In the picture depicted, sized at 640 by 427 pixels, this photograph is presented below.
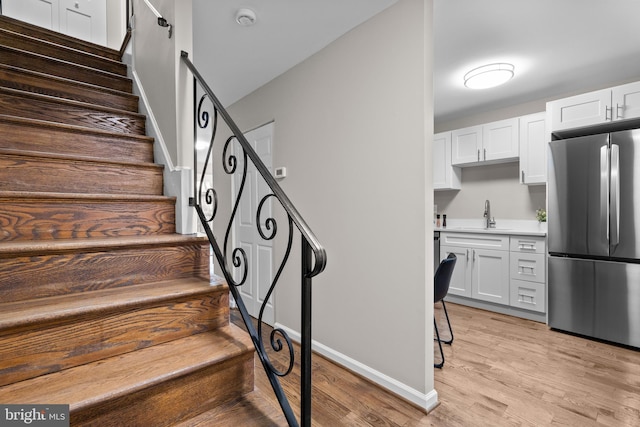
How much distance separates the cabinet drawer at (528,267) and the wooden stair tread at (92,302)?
3224 millimetres

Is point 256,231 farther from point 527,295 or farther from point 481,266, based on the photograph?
point 527,295

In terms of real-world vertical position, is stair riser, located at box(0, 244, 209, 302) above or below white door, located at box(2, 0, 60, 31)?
below

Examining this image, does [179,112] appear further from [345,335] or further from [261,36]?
[345,335]

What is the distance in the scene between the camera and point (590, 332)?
9.16 ft

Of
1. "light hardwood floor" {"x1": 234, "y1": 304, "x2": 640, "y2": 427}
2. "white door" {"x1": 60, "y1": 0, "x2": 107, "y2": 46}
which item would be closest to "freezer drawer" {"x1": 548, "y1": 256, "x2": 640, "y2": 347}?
"light hardwood floor" {"x1": 234, "y1": 304, "x2": 640, "y2": 427}

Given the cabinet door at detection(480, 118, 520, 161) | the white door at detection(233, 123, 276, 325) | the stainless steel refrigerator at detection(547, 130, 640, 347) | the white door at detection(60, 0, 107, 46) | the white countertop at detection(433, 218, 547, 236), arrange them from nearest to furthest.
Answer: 1. the stainless steel refrigerator at detection(547, 130, 640, 347)
2. the white door at detection(233, 123, 276, 325)
3. the white countertop at detection(433, 218, 547, 236)
4. the cabinet door at detection(480, 118, 520, 161)
5. the white door at detection(60, 0, 107, 46)

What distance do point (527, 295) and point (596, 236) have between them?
882 mm

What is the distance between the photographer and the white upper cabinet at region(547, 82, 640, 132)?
2723 mm

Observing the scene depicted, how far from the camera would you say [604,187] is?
2.70m

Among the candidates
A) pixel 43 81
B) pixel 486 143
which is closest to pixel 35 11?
pixel 43 81

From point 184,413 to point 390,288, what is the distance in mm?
1313

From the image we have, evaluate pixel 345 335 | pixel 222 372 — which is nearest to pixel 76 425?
pixel 222 372

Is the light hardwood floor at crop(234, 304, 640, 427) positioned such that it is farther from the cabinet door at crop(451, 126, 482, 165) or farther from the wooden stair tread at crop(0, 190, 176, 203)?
the cabinet door at crop(451, 126, 482, 165)

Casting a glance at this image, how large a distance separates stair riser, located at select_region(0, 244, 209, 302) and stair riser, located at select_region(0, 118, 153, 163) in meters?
0.79
